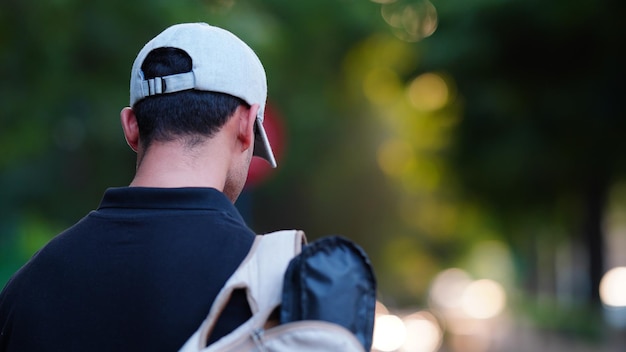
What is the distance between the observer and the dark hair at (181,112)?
2029mm

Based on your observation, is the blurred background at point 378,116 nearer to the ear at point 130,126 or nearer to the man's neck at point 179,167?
the ear at point 130,126

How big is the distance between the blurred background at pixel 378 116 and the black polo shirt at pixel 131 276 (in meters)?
5.55

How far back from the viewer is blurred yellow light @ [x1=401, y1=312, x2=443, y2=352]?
23.3m

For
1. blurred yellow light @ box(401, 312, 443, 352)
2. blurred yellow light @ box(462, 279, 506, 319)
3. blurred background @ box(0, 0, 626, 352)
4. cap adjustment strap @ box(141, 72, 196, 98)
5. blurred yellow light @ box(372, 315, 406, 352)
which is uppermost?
blurred background @ box(0, 0, 626, 352)

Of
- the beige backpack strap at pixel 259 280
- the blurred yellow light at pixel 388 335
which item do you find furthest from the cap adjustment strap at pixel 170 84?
the blurred yellow light at pixel 388 335

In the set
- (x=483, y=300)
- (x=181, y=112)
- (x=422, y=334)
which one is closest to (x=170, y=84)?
(x=181, y=112)

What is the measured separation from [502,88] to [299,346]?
1225cm

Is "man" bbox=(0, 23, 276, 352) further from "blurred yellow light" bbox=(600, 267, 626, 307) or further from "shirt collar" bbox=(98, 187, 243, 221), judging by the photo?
"blurred yellow light" bbox=(600, 267, 626, 307)

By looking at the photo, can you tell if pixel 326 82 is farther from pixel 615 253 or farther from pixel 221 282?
pixel 615 253

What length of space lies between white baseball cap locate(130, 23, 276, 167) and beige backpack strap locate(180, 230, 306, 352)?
36cm

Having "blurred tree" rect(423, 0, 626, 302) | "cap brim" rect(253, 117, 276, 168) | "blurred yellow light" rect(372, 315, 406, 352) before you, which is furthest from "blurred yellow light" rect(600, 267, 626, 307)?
"cap brim" rect(253, 117, 276, 168)

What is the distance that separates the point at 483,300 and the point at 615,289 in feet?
77.5

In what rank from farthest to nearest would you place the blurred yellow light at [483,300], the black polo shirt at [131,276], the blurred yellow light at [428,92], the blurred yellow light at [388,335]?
the blurred yellow light at [483,300]
the blurred yellow light at [388,335]
the blurred yellow light at [428,92]
the black polo shirt at [131,276]

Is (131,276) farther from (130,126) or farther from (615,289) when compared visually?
(615,289)
